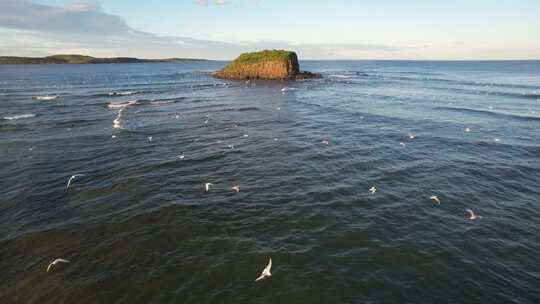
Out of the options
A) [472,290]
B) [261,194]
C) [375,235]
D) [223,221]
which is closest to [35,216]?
[223,221]

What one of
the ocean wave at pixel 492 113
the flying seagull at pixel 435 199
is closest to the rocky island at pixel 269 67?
the ocean wave at pixel 492 113

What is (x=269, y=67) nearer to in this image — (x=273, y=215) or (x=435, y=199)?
(x=435, y=199)

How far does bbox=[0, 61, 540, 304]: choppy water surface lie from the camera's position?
14070 mm

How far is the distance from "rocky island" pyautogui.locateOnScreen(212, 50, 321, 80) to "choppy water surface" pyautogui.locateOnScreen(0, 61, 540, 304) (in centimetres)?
7429

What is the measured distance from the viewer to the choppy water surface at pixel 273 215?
1407 cm

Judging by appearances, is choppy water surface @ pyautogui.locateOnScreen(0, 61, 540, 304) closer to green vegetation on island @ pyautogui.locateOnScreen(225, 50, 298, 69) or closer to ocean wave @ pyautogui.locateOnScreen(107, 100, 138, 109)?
ocean wave @ pyautogui.locateOnScreen(107, 100, 138, 109)

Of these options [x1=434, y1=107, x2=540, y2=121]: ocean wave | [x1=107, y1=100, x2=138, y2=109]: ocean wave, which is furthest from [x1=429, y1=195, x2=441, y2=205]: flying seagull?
[x1=107, y1=100, x2=138, y2=109]: ocean wave

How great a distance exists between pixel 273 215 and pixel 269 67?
98942 millimetres

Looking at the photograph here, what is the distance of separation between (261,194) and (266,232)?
4882 mm

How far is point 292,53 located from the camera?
115625 mm

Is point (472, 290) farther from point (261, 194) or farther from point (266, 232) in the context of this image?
point (261, 194)

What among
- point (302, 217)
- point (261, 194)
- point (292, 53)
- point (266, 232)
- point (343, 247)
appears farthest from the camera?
point (292, 53)

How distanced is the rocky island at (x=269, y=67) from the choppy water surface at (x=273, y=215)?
7429 centimetres

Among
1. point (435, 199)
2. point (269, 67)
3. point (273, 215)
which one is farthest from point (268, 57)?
point (273, 215)
